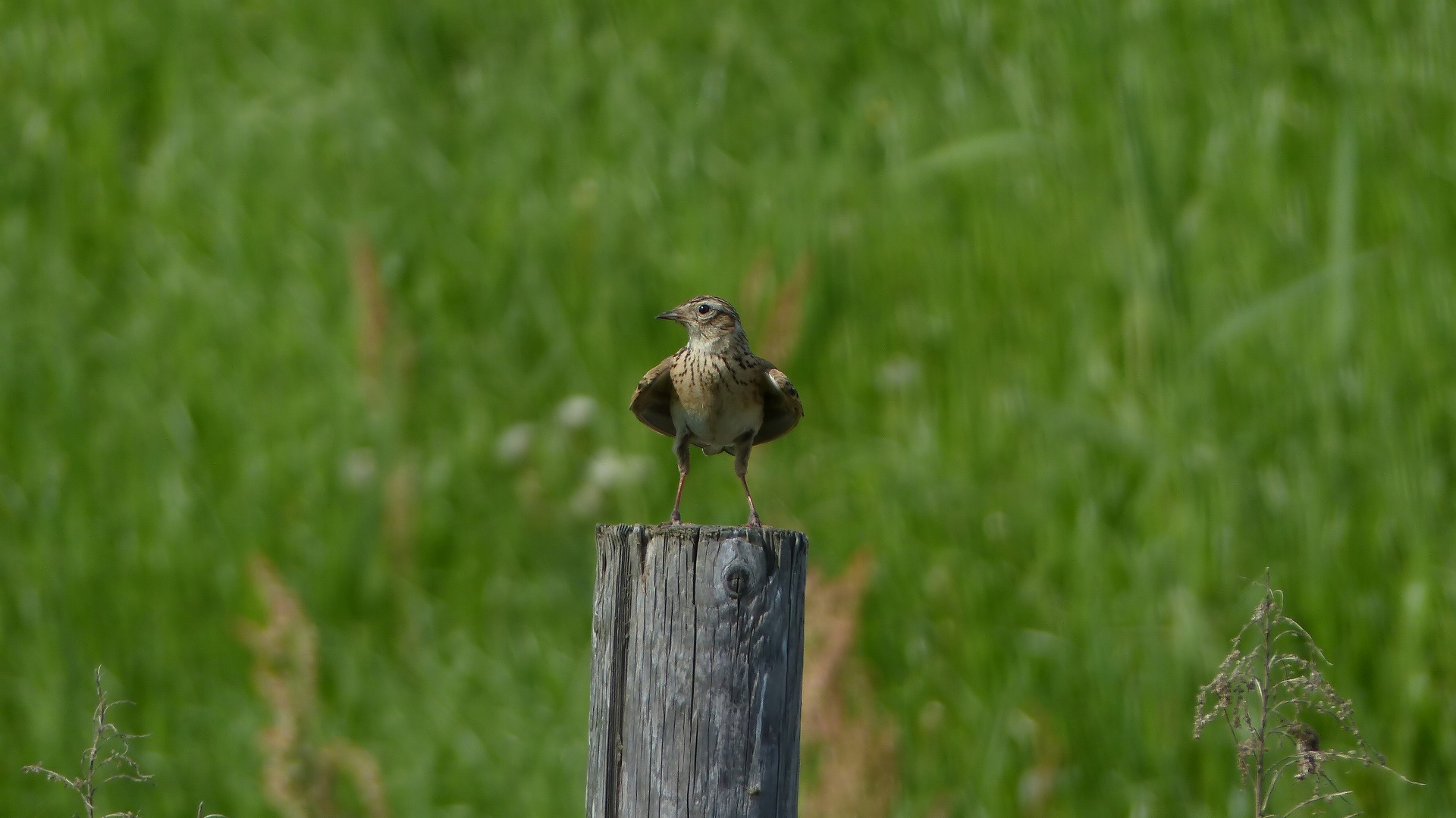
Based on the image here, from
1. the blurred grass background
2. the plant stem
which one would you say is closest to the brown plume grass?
the blurred grass background

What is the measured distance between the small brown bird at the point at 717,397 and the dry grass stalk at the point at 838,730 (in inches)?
33.2

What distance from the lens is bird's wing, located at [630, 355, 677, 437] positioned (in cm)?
420

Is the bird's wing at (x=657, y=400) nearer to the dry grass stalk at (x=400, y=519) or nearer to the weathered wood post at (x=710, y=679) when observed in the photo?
the weathered wood post at (x=710, y=679)

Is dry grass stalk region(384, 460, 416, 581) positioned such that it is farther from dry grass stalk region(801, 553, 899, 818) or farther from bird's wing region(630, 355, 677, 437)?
bird's wing region(630, 355, 677, 437)

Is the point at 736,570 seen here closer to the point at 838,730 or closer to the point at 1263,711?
the point at 1263,711

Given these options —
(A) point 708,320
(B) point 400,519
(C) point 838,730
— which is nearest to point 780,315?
(A) point 708,320

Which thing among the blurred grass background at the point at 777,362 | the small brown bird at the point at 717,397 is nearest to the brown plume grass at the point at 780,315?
the blurred grass background at the point at 777,362

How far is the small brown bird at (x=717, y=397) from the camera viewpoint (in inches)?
161

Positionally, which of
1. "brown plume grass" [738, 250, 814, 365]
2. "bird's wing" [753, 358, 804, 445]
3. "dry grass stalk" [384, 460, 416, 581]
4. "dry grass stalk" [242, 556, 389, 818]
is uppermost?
"brown plume grass" [738, 250, 814, 365]

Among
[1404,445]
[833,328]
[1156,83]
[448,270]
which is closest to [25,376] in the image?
[448,270]

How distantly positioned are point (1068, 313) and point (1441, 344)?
172 cm

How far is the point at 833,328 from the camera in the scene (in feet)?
26.1

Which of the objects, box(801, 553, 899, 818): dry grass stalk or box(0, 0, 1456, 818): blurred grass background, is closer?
box(801, 553, 899, 818): dry grass stalk

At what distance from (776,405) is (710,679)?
4.96 ft
